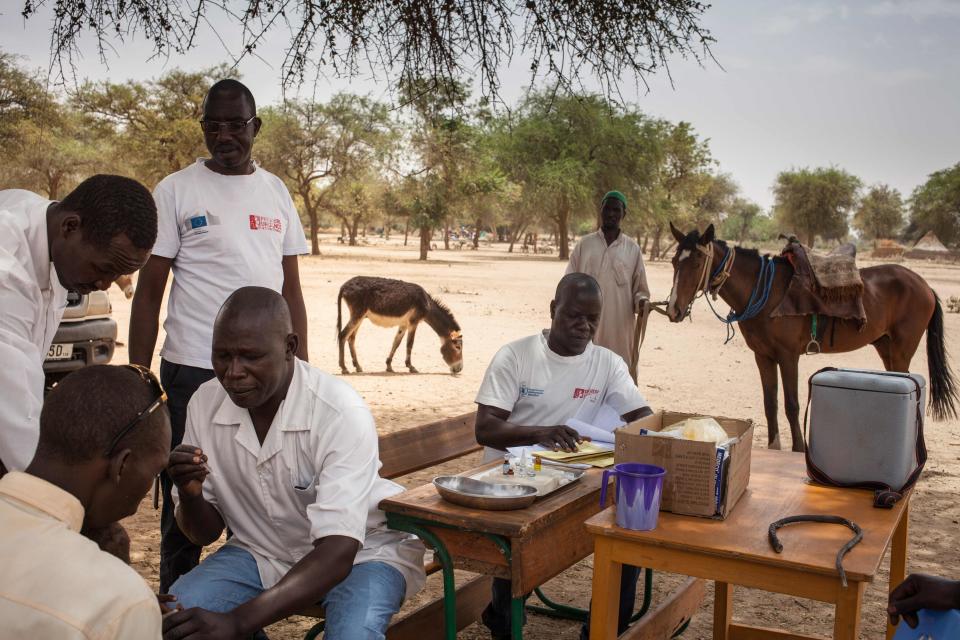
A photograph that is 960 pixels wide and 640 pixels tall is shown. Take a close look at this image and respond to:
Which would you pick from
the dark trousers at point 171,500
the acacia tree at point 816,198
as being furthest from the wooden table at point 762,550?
the acacia tree at point 816,198

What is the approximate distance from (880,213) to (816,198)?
48.4 feet

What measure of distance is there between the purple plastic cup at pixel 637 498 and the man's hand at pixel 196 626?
1128mm

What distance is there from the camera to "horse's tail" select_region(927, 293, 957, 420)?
26.4 feet

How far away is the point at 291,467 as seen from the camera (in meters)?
2.73

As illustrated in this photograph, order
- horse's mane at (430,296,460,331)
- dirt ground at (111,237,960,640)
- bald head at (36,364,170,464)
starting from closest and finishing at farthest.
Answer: bald head at (36,364,170,464) < dirt ground at (111,237,960,640) < horse's mane at (430,296,460,331)

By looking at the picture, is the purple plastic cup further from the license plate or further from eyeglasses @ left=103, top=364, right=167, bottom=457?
the license plate

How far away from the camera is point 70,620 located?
1.36 meters

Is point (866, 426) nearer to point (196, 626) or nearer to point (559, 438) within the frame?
point (559, 438)

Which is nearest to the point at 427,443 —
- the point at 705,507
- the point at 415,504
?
the point at 415,504

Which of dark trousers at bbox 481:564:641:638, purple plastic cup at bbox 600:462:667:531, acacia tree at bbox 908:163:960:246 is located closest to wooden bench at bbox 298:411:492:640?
dark trousers at bbox 481:564:641:638

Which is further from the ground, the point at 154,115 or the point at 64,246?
the point at 154,115

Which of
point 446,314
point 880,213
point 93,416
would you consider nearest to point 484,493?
point 93,416

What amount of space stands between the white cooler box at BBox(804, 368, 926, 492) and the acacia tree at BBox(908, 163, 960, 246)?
5791 centimetres

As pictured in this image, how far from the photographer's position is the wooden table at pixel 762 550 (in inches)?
94.9
